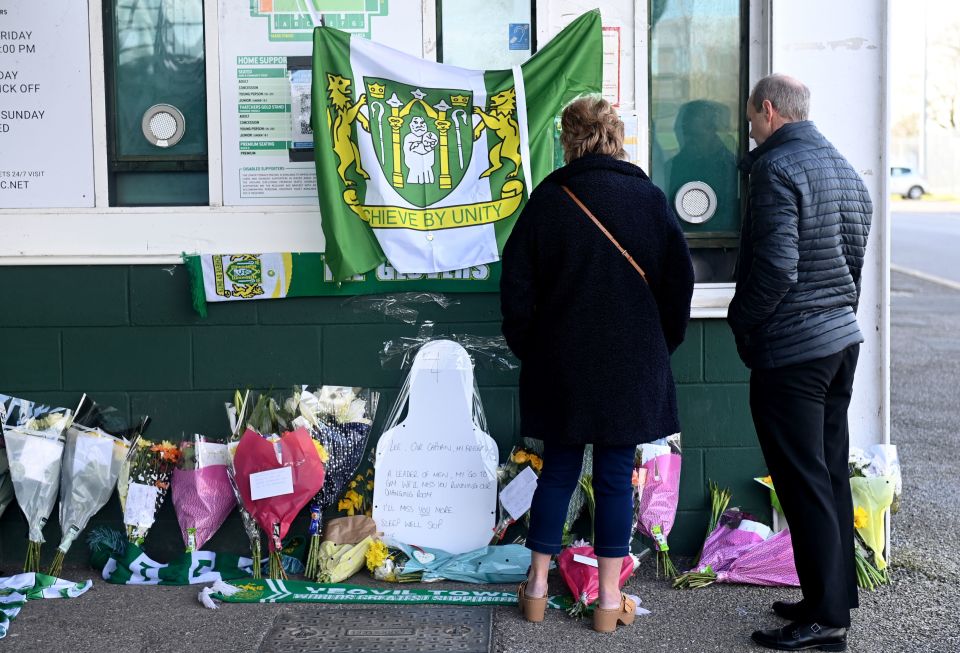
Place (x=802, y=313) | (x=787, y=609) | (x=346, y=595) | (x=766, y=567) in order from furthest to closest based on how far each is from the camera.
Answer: (x=766, y=567), (x=346, y=595), (x=787, y=609), (x=802, y=313)

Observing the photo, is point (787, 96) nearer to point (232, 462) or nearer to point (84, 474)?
point (232, 462)

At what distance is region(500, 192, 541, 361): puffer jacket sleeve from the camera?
382 centimetres

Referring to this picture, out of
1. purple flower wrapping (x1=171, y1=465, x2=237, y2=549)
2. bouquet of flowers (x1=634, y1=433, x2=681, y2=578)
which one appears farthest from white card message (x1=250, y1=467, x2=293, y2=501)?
bouquet of flowers (x1=634, y1=433, x2=681, y2=578)

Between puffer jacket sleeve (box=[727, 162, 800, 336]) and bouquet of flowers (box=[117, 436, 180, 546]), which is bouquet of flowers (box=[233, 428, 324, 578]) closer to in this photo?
bouquet of flowers (box=[117, 436, 180, 546])

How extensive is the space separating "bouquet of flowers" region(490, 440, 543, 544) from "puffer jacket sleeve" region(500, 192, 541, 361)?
0.92 metres

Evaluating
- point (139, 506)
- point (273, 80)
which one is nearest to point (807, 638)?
point (139, 506)

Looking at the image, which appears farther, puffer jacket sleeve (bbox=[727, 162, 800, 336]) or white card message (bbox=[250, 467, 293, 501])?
white card message (bbox=[250, 467, 293, 501])

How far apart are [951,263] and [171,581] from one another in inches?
718

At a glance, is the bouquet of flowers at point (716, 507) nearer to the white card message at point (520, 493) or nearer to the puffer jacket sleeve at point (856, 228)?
the white card message at point (520, 493)

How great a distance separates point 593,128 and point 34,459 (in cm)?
264

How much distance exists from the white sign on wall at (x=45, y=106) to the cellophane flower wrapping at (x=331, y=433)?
1.31m

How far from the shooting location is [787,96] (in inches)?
147

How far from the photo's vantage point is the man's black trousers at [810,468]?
3.73m

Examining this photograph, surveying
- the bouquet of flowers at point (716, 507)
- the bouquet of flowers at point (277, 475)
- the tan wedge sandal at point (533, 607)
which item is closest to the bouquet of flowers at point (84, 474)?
the bouquet of flowers at point (277, 475)
